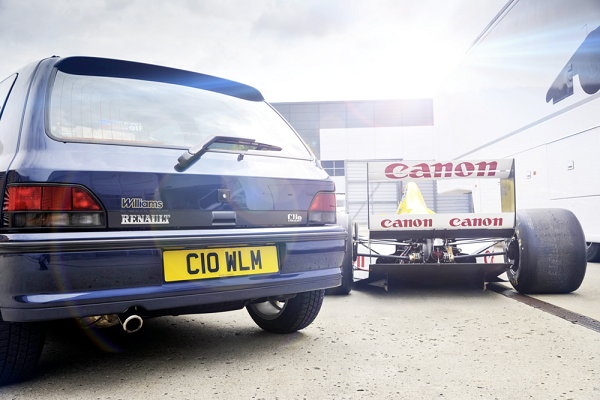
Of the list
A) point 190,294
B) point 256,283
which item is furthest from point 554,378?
point 190,294

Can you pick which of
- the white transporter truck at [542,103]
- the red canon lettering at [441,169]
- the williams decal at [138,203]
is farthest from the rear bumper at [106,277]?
the white transporter truck at [542,103]

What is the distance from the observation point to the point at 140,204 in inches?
77.7

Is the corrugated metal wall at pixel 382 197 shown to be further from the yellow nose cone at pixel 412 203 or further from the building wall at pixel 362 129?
the yellow nose cone at pixel 412 203

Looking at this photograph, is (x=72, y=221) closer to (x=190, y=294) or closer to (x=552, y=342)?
(x=190, y=294)

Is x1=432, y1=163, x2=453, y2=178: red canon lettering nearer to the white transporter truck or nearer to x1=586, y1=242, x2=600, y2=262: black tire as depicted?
the white transporter truck

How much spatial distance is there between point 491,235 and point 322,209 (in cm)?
238

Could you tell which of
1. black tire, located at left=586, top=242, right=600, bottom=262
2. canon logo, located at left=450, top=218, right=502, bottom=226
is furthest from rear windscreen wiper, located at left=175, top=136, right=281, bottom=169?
black tire, located at left=586, top=242, right=600, bottom=262

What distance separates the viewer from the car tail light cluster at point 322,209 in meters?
2.51

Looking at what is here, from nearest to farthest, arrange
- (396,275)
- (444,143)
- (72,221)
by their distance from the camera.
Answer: (72,221) < (396,275) < (444,143)

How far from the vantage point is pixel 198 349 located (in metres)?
2.64

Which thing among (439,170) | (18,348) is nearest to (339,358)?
(18,348)

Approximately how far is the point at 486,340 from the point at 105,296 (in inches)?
81.2

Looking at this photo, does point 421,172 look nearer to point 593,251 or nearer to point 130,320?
point 130,320

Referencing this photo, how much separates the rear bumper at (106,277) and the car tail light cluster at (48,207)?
54mm
